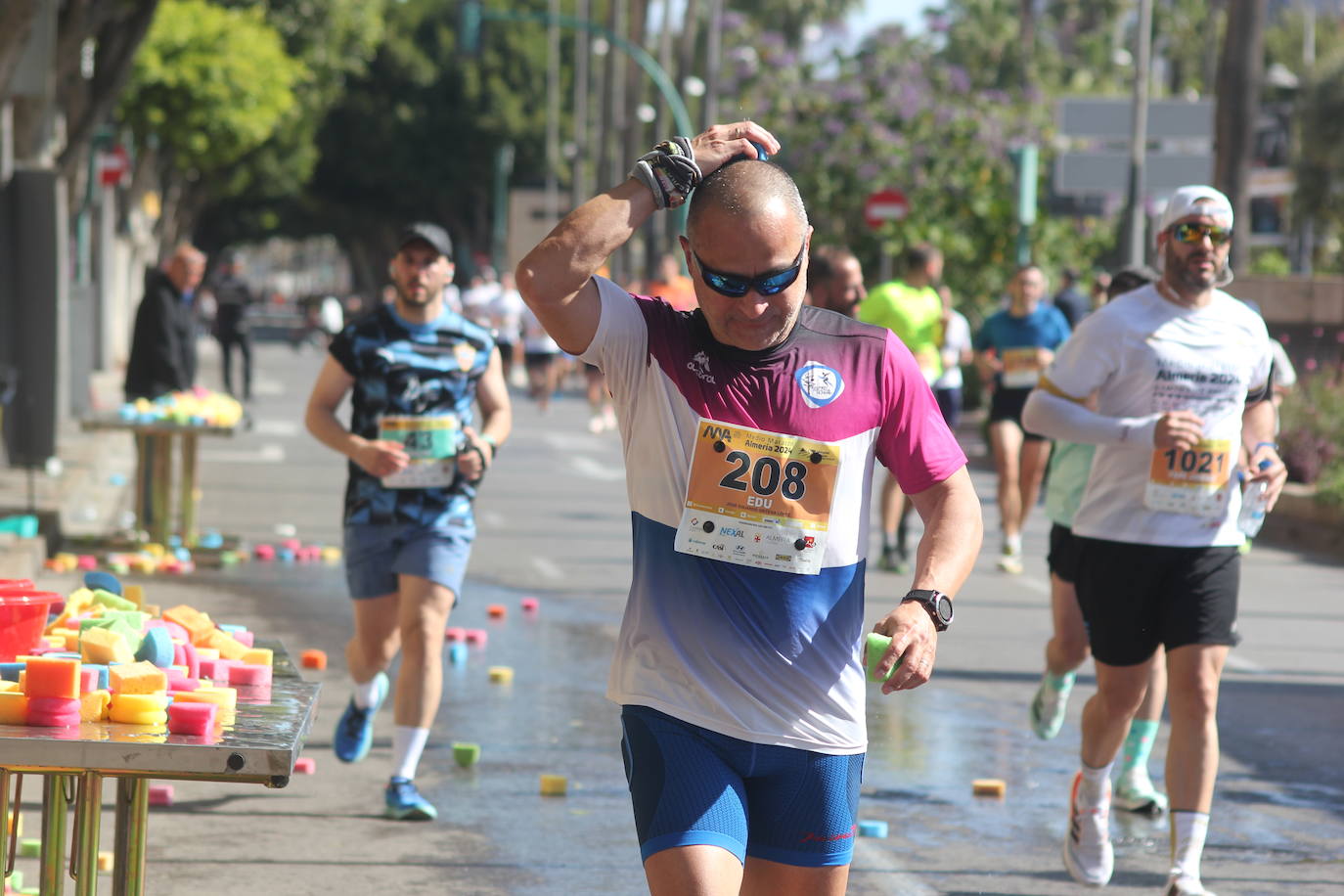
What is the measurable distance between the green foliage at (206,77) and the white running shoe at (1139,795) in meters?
Result: 35.7

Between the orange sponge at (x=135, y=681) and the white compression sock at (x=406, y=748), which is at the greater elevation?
the orange sponge at (x=135, y=681)

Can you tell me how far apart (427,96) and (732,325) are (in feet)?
243

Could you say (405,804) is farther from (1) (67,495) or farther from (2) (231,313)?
(2) (231,313)

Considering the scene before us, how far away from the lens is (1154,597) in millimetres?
6043

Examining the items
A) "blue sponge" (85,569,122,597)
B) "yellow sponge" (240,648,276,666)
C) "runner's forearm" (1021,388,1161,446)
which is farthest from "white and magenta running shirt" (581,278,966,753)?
"runner's forearm" (1021,388,1161,446)

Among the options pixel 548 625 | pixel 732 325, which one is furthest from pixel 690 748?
pixel 548 625

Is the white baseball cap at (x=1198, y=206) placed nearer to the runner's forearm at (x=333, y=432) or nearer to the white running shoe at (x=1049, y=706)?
the white running shoe at (x=1049, y=706)

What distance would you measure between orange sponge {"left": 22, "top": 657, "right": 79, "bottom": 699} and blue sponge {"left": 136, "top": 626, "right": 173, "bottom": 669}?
0.51 m

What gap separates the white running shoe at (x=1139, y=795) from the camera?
722cm

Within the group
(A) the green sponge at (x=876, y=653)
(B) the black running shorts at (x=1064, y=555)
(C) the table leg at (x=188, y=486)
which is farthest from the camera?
(C) the table leg at (x=188, y=486)

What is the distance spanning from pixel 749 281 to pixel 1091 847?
3.06 meters

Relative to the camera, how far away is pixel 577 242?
3.69m

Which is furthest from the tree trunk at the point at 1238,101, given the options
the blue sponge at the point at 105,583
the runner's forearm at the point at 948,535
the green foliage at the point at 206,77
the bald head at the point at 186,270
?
the green foliage at the point at 206,77

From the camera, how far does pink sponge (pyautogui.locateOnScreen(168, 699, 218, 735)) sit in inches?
147
